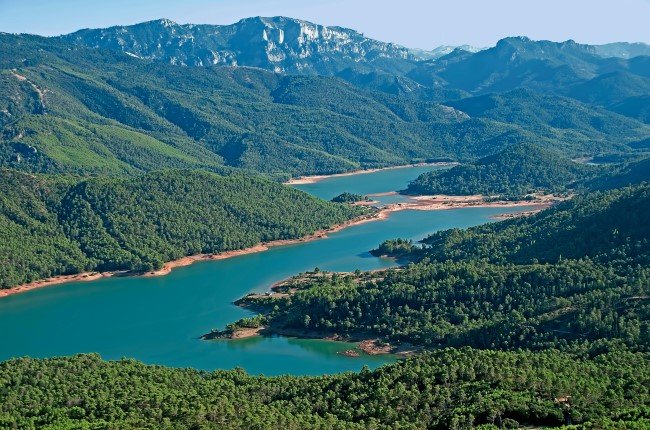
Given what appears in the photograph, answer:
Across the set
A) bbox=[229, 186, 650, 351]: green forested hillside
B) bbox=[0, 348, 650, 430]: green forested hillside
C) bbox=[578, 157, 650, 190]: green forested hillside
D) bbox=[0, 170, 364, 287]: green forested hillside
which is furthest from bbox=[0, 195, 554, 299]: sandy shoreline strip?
bbox=[0, 348, 650, 430]: green forested hillside

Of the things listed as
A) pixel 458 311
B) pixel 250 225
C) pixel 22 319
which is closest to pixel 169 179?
pixel 250 225

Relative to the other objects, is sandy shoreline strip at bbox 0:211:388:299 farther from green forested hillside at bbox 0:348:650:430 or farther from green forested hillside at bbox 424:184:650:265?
green forested hillside at bbox 0:348:650:430

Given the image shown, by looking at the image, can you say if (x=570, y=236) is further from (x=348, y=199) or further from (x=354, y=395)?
(x=348, y=199)

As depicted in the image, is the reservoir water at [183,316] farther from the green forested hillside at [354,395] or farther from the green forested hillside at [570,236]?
the green forested hillside at [354,395]

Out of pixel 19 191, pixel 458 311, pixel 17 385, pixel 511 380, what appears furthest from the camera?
pixel 19 191

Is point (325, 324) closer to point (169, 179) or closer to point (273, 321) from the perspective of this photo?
point (273, 321)

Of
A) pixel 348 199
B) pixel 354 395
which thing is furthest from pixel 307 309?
pixel 348 199

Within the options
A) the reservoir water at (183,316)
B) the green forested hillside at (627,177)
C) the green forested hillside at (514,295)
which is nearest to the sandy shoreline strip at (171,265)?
the reservoir water at (183,316)
